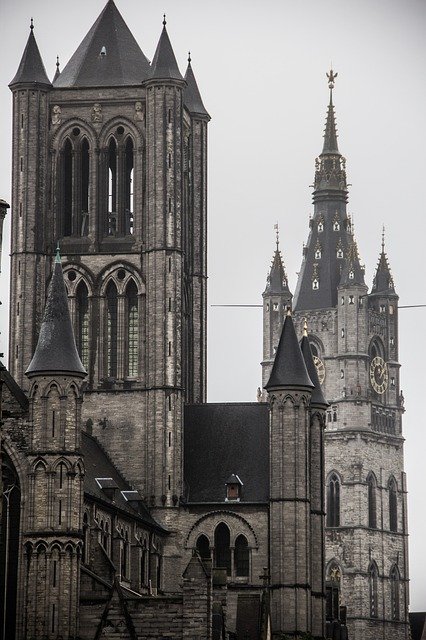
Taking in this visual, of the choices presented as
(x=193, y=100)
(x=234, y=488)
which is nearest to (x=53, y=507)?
(x=234, y=488)

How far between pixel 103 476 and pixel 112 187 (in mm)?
16329

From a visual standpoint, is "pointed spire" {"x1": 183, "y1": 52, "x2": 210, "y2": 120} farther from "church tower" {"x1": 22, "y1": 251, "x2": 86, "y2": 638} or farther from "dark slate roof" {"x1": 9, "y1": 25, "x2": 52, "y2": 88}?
"church tower" {"x1": 22, "y1": 251, "x2": 86, "y2": 638}

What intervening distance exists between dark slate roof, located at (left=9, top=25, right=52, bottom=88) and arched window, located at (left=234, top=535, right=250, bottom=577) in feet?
81.2

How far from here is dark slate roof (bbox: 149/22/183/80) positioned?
12269cm

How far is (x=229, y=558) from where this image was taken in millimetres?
119562

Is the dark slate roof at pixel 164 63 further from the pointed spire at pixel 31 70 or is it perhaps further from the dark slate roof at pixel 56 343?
the dark slate roof at pixel 56 343

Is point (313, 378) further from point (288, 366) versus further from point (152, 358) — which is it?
point (152, 358)

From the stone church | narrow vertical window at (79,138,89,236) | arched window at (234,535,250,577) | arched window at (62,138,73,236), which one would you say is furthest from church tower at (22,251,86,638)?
arched window at (62,138,73,236)

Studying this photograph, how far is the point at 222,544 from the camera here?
394 ft

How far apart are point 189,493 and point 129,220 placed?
1408 centimetres

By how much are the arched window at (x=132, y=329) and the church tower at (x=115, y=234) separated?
2.7 inches

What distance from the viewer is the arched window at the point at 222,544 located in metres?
120

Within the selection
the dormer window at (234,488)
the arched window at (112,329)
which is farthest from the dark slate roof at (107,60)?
the dormer window at (234,488)

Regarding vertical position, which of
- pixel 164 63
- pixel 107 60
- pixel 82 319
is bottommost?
pixel 82 319
